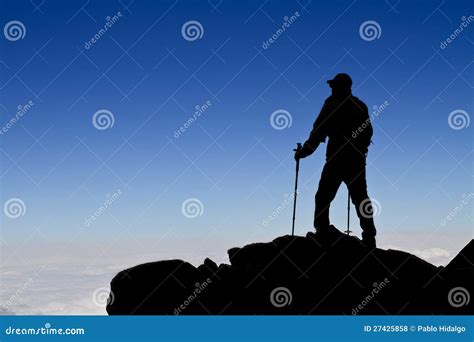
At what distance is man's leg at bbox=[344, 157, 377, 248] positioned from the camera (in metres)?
14.7

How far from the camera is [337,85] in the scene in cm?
1488

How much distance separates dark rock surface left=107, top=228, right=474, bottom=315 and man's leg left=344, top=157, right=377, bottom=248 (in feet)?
1.81

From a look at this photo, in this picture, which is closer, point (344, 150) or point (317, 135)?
point (344, 150)

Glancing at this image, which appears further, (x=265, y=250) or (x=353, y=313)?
(x=265, y=250)

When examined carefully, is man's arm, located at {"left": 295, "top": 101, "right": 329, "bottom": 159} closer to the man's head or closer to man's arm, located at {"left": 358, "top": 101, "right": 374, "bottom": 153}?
the man's head

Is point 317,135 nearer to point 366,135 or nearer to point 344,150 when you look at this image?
point 344,150

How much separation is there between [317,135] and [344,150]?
76 centimetres

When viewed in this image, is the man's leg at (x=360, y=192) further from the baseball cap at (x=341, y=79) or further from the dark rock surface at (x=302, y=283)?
the baseball cap at (x=341, y=79)

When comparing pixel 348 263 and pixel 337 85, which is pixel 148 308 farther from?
pixel 337 85

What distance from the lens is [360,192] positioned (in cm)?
1488

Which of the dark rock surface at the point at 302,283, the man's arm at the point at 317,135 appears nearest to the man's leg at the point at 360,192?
the dark rock surface at the point at 302,283

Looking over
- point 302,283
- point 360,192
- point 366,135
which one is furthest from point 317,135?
point 302,283
